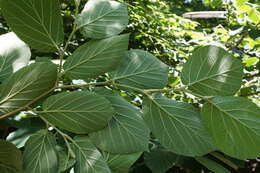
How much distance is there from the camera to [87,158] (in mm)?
225

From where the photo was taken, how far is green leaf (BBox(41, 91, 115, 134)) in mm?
210

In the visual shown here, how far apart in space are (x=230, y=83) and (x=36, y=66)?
175mm

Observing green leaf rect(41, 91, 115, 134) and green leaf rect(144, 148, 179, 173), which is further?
green leaf rect(144, 148, 179, 173)

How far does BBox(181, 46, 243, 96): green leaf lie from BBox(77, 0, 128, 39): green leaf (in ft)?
0.26

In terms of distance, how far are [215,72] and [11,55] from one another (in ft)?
0.65

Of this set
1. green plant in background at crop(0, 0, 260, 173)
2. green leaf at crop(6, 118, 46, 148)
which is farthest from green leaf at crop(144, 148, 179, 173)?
green plant in background at crop(0, 0, 260, 173)

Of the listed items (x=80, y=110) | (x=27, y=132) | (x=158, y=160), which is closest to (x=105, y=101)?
(x=80, y=110)

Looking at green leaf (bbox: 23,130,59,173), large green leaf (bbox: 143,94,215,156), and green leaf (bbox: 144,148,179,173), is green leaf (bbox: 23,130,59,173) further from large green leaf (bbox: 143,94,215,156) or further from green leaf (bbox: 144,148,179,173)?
green leaf (bbox: 144,148,179,173)

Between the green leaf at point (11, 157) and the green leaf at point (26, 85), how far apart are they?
0.03 meters

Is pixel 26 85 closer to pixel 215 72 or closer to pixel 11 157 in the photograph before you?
pixel 11 157

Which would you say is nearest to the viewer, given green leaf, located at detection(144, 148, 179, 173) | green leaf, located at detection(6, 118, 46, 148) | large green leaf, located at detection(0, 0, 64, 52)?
large green leaf, located at detection(0, 0, 64, 52)

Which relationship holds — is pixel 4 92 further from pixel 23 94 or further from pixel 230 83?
pixel 230 83

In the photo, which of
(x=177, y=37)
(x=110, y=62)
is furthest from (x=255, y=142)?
(x=177, y=37)

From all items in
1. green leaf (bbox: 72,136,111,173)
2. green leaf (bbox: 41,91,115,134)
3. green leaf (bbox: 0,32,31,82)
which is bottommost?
green leaf (bbox: 72,136,111,173)
